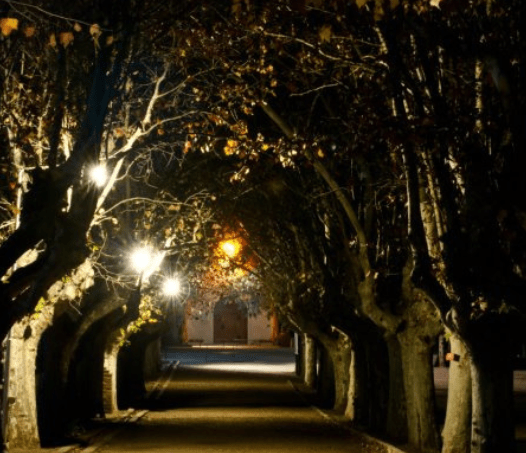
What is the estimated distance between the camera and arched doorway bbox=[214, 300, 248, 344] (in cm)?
10362

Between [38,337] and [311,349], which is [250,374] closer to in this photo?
[311,349]

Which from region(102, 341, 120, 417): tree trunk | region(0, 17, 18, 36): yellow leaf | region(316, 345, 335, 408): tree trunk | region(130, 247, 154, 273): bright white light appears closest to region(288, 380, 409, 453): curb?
region(316, 345, 335, 408): tree trunk

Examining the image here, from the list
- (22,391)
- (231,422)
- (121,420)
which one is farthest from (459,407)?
(121,420)

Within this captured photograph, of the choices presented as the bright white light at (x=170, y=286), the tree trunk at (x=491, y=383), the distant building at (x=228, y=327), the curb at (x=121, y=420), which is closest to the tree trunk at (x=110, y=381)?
the curb at (x=121, y=420)

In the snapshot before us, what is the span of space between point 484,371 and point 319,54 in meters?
5.71

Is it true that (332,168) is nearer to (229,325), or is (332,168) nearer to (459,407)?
(459,407)

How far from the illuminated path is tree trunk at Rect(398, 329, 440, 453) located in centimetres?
154

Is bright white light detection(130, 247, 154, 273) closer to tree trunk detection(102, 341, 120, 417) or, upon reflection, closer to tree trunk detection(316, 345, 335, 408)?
tree trunk detection(102, 341, 120, 417)

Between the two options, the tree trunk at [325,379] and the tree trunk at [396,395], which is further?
the tree trunk at [325,379]

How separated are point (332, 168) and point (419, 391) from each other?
5.32 metres

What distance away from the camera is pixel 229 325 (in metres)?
105

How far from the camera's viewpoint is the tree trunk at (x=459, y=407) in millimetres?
17781

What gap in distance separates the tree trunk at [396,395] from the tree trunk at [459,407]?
455cm

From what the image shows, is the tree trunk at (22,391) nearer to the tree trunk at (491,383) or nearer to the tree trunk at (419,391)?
the tree trunk at (419,391)
